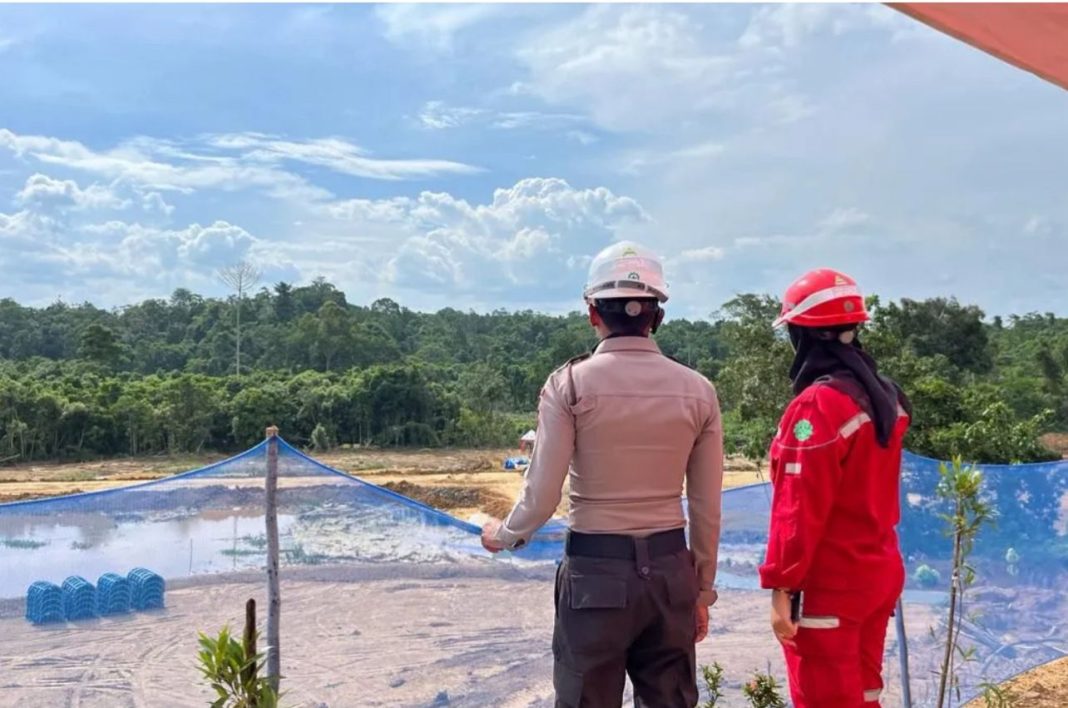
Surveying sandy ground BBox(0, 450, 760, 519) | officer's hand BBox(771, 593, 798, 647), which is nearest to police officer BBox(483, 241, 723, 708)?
officer's hand BBox(771, 593, 798, 647)

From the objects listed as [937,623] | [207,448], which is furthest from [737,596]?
[207,448]

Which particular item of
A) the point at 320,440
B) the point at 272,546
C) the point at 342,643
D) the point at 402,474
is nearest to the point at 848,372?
the point at 272,546

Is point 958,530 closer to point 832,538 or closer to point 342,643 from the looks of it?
point 832,538

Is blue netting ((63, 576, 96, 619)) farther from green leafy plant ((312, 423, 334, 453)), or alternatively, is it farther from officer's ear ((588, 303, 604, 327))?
green leafy plant ((312, 423, 334, 453))

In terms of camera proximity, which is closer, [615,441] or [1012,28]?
[1012,28]

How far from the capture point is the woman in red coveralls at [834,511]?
2246mm

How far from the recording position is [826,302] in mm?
2373

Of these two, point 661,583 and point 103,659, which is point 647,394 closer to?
point 661,583

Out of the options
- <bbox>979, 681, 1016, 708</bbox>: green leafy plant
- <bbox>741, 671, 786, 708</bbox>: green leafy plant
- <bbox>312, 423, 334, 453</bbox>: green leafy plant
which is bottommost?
<bbox>312, 423, 334, 453</bbox>: green leafy plant

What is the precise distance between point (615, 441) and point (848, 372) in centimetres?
61

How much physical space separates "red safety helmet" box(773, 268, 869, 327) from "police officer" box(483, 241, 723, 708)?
31 cm

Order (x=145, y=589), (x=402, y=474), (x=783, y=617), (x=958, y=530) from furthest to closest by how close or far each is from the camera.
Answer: (x=402, y=474)
(x=145, y=589)
(x=958, y=530)
(x=783, y=617)

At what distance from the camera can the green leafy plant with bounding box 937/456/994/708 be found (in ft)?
10.8

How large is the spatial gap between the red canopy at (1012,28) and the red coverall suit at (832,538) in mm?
827
